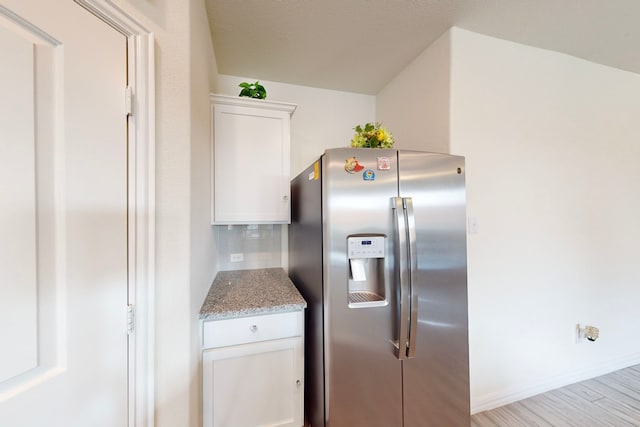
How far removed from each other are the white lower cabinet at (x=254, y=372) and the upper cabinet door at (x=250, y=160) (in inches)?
28.8

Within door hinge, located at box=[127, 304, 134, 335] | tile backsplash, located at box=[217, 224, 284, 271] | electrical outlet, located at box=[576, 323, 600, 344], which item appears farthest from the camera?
tile backsplash, located at box=[217, 224, 284, 271]

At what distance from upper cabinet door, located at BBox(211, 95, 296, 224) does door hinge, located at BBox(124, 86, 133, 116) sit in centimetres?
76

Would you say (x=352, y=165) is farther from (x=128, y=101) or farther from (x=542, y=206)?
(x=542, y=206)

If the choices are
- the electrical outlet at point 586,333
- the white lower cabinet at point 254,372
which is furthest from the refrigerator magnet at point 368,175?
the electrical outlet at point 586,333

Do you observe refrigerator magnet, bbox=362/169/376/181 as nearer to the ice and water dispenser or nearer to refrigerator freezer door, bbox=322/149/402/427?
refrigerator freezer door, bbox=322/149/402/427

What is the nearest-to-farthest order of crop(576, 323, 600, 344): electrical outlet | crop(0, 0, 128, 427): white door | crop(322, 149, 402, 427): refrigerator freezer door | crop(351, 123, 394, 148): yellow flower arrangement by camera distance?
crop(0, 0, 128, 427): white door < crop(322, 149, 402, 427): refrigerator freezer door < crop(351, 123, 394, 148): yellow flower arrangement < crop(576, 323, 600, 344): electrical outlet

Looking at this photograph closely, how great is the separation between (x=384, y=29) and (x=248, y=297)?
2063 millimetres

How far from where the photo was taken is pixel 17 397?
528 millimetres

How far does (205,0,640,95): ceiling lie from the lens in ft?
4.65

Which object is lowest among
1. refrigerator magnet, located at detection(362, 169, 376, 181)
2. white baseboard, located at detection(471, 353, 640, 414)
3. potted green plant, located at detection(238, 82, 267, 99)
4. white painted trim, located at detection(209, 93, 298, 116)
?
white baseboard, located at detection(471, 353, 640, 414)

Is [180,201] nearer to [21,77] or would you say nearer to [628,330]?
[21,77]

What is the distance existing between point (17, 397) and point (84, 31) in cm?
101

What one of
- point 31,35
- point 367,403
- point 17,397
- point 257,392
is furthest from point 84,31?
point 367,403

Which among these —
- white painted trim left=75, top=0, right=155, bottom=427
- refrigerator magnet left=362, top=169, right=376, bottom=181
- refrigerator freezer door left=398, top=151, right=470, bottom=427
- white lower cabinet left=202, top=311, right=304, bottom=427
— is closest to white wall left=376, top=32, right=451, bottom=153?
refrigerator freezer door left=398, top=151, right=470, bottom=427
